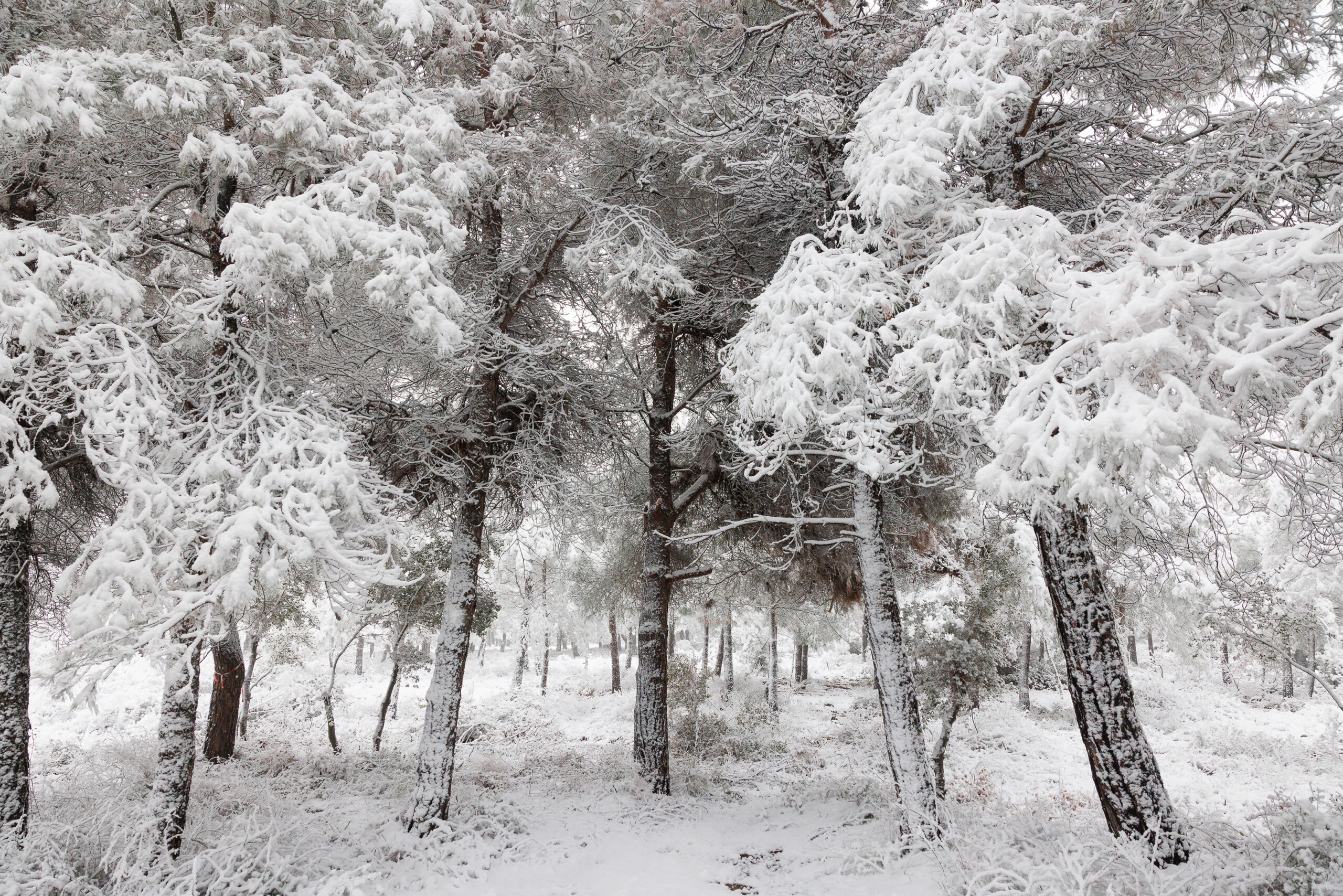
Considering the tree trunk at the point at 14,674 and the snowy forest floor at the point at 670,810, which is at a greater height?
the tree trunk at the point at 14,674

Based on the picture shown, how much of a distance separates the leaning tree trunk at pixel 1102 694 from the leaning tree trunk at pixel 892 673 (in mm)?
1364

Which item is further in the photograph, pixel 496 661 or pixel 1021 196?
pixel 496 661

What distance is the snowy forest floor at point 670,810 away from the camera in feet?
15.0

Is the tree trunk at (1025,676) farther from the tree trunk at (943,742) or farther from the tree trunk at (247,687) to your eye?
the tree trunk at (247,687)

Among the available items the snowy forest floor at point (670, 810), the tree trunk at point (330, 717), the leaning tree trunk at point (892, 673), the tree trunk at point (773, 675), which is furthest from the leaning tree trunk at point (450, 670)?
the tree trunk at point (773, 675)

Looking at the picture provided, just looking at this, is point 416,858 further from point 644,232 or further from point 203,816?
point 644,232

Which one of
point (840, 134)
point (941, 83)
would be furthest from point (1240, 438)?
point (840, 134)

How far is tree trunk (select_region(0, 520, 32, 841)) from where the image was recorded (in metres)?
4.96

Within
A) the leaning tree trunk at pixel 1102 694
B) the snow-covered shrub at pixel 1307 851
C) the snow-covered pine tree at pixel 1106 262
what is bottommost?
the snow-covered shrub at pixel 1307 851

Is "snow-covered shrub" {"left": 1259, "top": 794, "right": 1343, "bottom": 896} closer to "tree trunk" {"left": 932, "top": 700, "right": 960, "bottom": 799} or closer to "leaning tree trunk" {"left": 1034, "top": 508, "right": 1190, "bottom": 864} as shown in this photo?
"leaning tree trunk" {"left": 1034, "top": 508, "right": 1190, "bottom": 864}

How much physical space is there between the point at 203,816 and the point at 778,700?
17119mm

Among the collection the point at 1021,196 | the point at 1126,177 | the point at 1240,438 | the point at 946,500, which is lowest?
the point at 1240,438

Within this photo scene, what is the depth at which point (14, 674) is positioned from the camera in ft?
17.1

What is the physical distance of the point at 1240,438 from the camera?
8.60 feet
